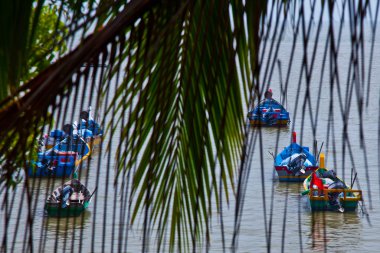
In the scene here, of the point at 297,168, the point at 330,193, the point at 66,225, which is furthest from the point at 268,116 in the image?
the point at 297,168

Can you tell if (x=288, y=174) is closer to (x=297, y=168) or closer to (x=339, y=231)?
(x=297, y=168)

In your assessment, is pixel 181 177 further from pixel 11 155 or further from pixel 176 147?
pixel 11 155

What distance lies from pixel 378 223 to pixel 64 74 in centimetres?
2719

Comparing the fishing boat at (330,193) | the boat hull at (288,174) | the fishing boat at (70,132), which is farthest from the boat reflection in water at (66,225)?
the boat hull at (288,174)

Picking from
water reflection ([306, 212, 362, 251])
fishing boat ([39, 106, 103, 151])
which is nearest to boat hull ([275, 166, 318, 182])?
water reflection ([306, 212, 362, 251])

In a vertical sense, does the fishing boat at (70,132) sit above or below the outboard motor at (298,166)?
below

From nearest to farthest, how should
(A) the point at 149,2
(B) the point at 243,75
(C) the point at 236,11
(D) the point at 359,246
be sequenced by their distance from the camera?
(A) the point at 149,2
(C) the point at 236,11
(B) the point at 243,75
(D) the point at 359,246

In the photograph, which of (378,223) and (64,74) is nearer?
(64,74)

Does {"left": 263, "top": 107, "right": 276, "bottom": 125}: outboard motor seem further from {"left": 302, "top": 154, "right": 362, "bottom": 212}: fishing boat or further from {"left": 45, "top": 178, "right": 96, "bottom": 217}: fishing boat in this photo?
{"left": 302, "top": 154, "right": 362, "bottom": 212}: fishing boat

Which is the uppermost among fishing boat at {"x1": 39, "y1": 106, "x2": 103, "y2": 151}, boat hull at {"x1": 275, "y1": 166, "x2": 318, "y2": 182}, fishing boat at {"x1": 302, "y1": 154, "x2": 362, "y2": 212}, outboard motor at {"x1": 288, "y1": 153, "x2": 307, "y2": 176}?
outboard motor at {"x1": 288, "y1": 153, "x2": 307, "y2": 176}

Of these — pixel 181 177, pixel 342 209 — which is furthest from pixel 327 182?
pixel 181 177

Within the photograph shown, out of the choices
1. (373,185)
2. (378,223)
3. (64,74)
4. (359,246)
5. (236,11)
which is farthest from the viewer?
(373,185)

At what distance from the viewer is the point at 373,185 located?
31.8m

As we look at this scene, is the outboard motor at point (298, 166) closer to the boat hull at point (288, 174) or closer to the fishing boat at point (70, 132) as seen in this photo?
the boat hull at point (288, 174)
